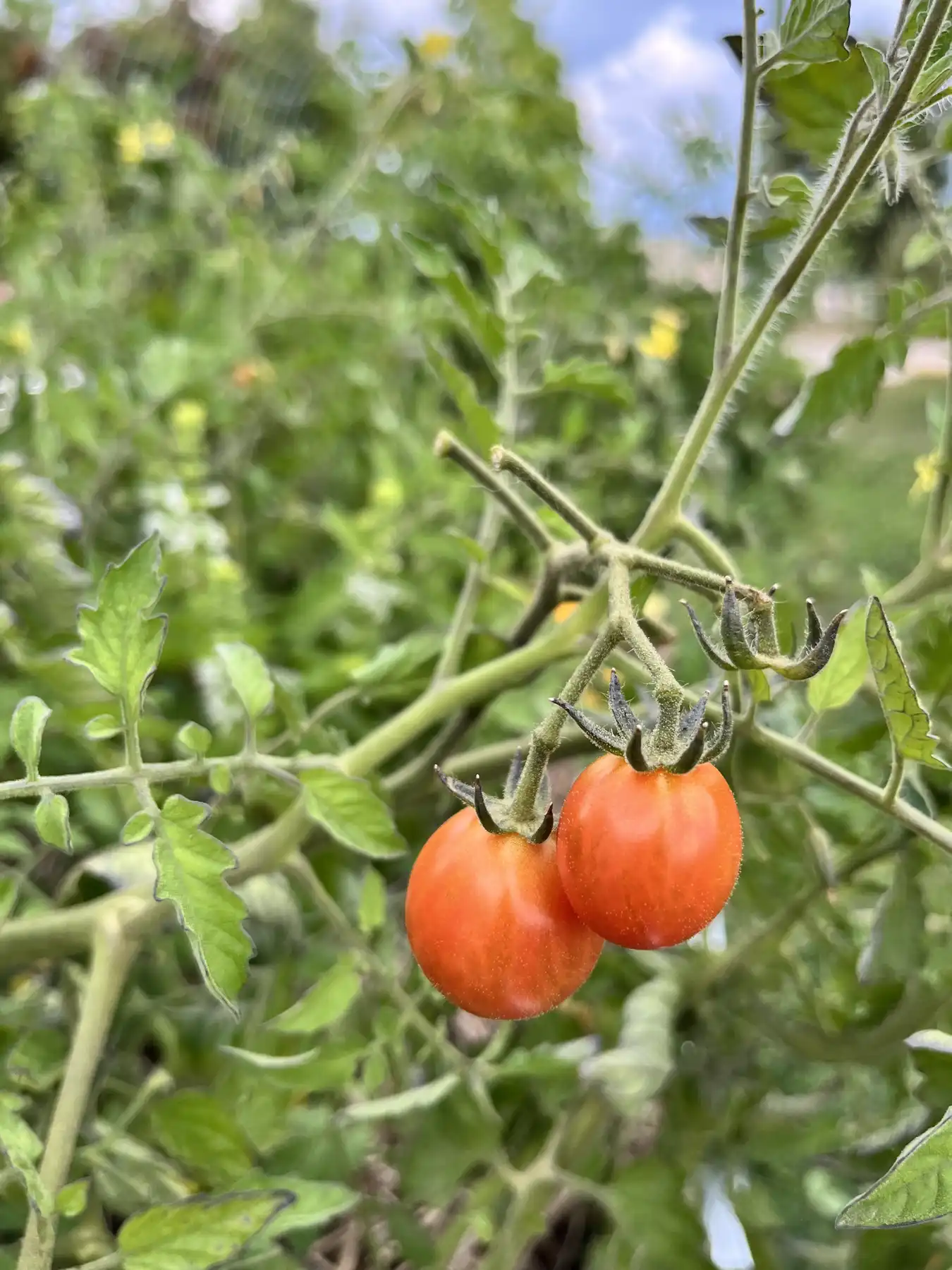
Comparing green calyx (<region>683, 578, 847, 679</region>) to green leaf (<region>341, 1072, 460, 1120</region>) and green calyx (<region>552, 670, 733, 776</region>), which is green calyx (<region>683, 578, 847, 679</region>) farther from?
green leaf (<region>341, 1072, 460, 1120</region>)

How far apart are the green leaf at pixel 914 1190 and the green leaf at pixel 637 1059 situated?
9.7 inches

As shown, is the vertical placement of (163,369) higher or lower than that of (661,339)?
higher

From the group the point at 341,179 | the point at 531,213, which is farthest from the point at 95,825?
the point at 531,213

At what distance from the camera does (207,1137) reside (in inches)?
16.8

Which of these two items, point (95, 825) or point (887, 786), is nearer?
point (887, 786)

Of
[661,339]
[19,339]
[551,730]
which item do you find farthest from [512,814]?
[661,339]

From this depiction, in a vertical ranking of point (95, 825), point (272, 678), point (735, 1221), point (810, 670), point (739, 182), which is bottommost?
point (735, 1221)

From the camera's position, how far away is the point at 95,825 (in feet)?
2.04

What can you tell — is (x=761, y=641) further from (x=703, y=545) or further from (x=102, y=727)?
(x=102, y=727)

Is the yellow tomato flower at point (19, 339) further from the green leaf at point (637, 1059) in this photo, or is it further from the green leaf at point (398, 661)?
the green leaf at point (637, 1059)

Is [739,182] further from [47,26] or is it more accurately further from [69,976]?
[47,26]

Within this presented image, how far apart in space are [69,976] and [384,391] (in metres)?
0.77

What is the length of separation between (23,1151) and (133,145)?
1346mm

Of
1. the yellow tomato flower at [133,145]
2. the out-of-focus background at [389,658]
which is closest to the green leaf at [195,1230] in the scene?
the out-of-focus background at [389,658]
